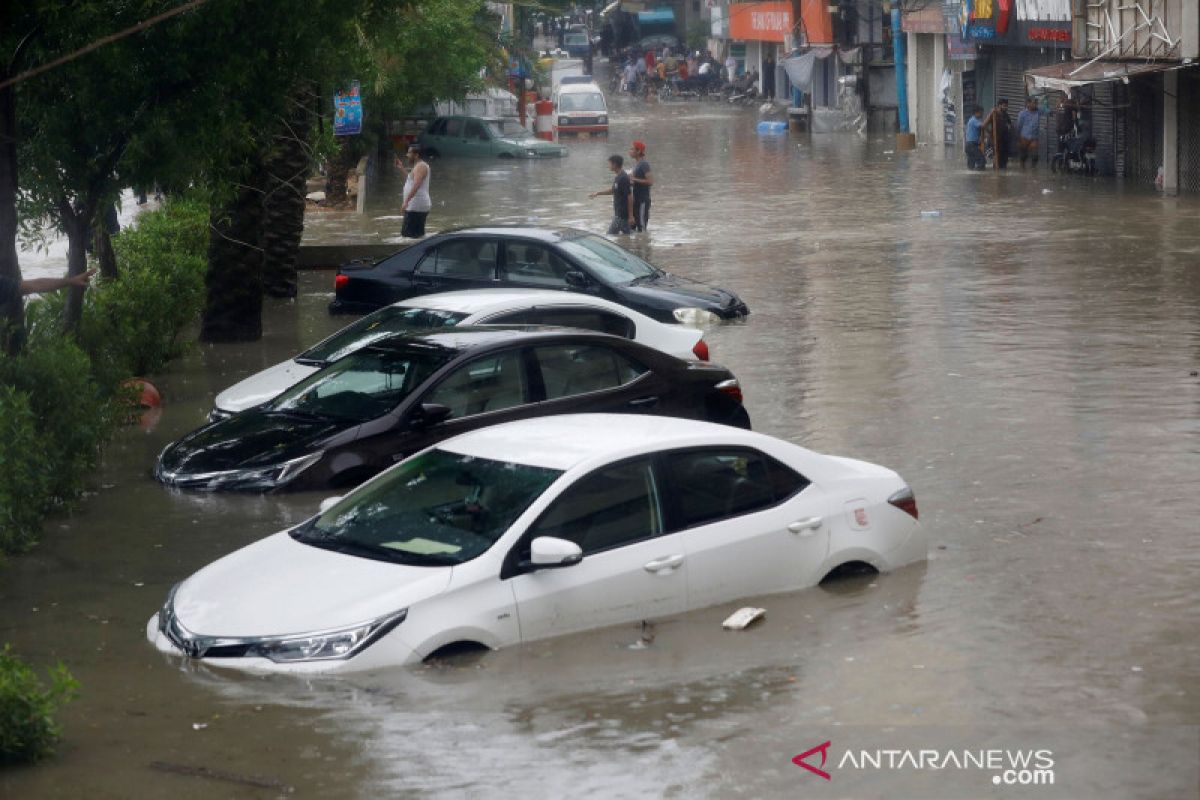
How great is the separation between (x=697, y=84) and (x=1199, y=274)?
6361cm

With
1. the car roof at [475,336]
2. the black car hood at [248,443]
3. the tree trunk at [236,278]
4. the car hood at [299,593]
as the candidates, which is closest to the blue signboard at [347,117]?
the tree trunk at [236,278]

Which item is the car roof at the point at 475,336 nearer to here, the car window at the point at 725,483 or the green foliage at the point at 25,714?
the car window at the point at 725,483

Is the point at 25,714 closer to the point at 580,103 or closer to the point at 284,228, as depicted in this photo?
the point at 284,228

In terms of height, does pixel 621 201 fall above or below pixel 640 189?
below

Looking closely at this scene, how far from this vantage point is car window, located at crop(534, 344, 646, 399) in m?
12.5

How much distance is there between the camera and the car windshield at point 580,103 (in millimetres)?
59188

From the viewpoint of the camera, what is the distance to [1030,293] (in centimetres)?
2234

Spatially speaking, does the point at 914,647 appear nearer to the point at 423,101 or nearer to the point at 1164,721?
the point at 1164,721

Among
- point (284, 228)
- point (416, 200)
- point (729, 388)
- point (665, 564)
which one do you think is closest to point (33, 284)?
point (665, 564)

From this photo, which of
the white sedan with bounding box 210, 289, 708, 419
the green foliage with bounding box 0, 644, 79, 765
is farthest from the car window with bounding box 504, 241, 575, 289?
the green foliage with bounding box 0, 644, 79, 765

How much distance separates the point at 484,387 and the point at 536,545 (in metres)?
4.20

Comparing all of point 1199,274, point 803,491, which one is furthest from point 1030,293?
point 803,491

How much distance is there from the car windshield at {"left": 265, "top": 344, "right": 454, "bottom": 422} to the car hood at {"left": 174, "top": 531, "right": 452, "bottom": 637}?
3476mm

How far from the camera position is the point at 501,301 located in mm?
14555
